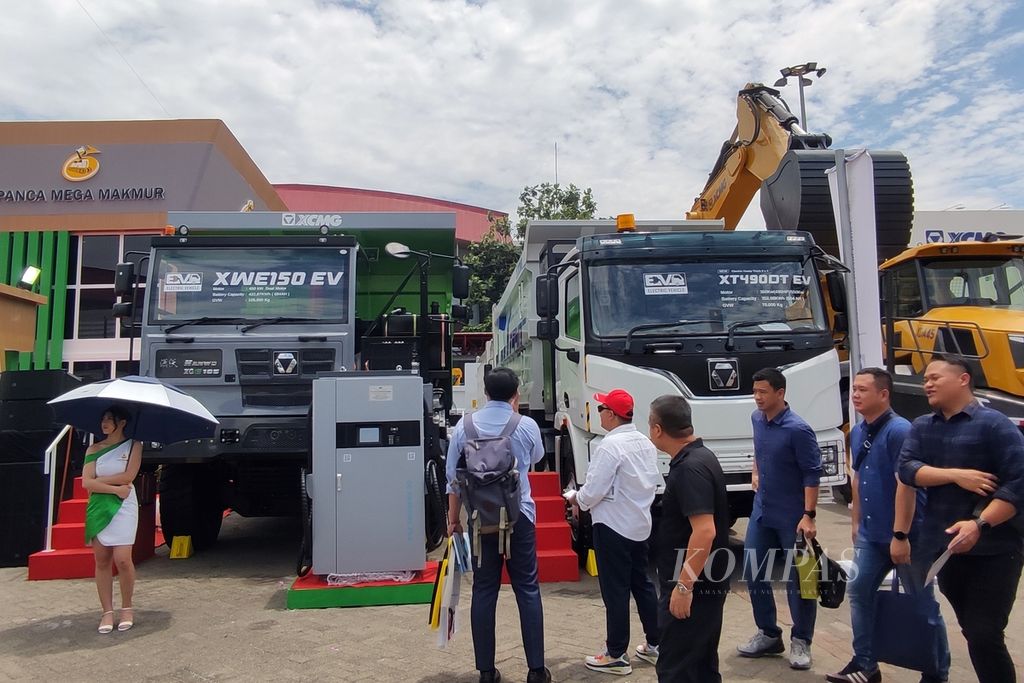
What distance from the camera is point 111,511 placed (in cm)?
539

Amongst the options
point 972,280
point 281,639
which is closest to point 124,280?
point 281,639

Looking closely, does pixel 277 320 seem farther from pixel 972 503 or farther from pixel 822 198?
pixel 822 198

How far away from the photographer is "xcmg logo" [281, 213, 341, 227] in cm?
773

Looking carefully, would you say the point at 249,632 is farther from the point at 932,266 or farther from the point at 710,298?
the point at 932,266

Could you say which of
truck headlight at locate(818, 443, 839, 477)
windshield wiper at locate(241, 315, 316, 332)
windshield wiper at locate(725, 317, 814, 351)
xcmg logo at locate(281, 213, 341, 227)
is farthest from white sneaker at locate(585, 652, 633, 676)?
xcmg logo at locate(281, 213, 341, 227)

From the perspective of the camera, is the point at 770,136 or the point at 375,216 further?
the point at 770,136

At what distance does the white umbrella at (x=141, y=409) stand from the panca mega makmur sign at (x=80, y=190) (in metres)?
15.1

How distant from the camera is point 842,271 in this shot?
274 inches

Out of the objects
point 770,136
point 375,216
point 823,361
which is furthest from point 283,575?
point 770,136

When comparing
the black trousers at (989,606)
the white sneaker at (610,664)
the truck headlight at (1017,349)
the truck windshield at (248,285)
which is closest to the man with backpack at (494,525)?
the white sneaker at (610,664)

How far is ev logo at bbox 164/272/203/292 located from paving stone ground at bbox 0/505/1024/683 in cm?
264

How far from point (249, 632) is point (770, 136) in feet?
27.7

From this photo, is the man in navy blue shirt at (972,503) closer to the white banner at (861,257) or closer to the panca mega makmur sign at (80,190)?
the white banner at (861,257)

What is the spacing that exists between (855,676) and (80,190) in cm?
2020
